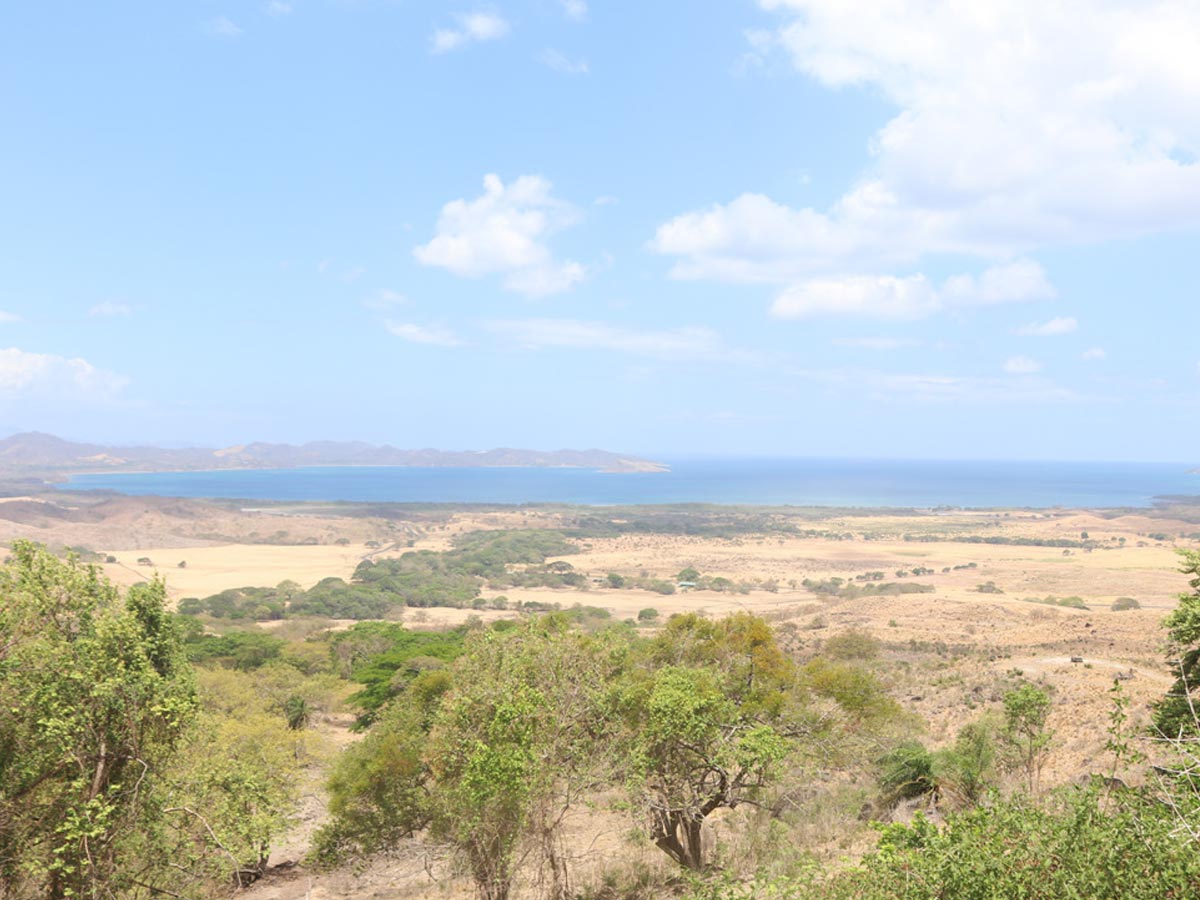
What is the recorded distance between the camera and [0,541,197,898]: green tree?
962cm

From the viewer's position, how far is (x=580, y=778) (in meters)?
12.1

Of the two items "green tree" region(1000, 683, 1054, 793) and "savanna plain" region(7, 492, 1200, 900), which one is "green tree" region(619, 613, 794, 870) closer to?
"savanna plain" region(7, 492, 1200, 900)

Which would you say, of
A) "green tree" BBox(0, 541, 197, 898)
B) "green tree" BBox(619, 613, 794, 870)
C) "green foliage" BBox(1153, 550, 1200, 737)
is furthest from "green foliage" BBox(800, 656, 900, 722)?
"green tree" BBox(0, 541, 197, 898)

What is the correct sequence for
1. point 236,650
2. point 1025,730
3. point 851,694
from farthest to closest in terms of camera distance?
point 236,650, point 851,694, point 1025,730

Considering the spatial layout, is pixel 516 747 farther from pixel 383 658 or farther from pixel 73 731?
pixel 383 658

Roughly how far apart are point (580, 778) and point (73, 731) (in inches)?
298

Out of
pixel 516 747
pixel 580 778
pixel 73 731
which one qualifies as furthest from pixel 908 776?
pixel 73 731

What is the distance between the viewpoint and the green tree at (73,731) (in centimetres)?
962

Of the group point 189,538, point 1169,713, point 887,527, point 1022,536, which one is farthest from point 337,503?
point 1169,713

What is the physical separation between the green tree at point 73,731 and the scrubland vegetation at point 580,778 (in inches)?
1.3

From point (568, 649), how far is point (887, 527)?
13261 cm

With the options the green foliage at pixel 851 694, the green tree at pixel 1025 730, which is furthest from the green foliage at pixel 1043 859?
the green foliage at pixel 851 694

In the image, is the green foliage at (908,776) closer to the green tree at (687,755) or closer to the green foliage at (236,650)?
the green tree at (687,755)

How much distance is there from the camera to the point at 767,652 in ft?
71.7
